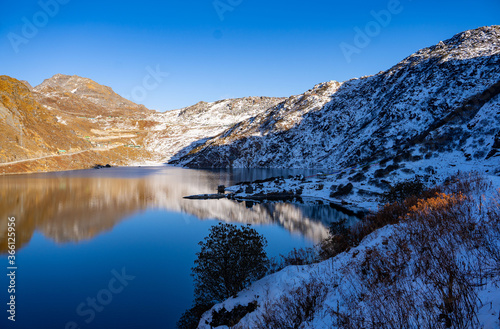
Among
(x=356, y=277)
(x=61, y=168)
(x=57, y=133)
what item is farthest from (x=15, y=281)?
(x=57, y=133)

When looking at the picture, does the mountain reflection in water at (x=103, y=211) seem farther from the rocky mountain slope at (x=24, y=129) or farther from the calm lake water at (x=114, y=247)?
the rocky mountain slope at (x=24, y=129)

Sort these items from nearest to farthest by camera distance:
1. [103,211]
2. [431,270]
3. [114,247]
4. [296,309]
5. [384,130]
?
[431,270] < [296,309] < [114,247] < [103,211] < [384,130]

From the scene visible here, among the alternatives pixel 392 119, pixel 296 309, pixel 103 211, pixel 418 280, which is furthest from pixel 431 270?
pixel 392 119

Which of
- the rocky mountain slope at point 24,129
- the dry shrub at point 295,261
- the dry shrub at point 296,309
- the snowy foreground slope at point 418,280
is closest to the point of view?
the snowy foreground slope at point 418,280

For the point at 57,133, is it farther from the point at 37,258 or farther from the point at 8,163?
the point at 37,258

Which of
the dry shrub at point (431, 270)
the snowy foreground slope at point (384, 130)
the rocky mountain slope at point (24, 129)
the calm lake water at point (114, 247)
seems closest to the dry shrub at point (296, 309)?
the dry shrub at point (431, 270)

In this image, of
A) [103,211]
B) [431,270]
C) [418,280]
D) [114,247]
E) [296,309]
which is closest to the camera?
[418,280]

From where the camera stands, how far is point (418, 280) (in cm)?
658

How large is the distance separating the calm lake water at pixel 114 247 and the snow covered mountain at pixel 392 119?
26671mm

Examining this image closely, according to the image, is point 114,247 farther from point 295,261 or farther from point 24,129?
point 24,129

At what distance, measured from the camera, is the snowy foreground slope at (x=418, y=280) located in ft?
16.3

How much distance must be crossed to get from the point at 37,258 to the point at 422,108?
114 m

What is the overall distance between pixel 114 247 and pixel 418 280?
27.8m

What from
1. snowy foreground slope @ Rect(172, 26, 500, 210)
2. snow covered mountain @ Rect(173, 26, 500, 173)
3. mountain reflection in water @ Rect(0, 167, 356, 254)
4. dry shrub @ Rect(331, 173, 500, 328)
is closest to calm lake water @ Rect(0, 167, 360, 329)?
mountain reflection in water @ Rect(0, 167, 356, 254)
